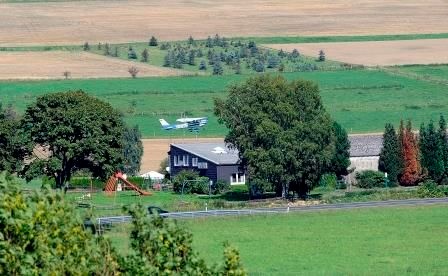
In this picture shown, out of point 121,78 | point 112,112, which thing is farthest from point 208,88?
point 112,112

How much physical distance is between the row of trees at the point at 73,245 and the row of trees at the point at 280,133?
52.1m

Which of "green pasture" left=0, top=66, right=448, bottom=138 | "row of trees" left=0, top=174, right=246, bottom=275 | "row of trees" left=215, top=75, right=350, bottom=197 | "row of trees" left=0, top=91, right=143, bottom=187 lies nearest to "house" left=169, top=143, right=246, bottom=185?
"row of trees" left=215, top=75, right=350, bottom=197

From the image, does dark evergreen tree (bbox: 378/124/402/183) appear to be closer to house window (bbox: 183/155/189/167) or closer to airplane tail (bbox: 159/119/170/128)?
house window (bbox: 183/155/189/167)

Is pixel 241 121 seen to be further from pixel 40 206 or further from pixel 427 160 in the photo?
pixel 40 206

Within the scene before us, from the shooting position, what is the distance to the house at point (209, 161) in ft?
279

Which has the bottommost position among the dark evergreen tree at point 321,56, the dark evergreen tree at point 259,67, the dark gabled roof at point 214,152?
the dark gabled roof at point 214,152

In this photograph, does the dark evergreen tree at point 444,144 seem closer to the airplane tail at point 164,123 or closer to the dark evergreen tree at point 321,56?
the airplane tail at point 164,123

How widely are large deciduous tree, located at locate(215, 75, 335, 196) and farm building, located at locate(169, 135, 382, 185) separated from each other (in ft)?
21.7

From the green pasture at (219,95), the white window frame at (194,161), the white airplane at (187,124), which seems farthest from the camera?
the green pasture at (219,95)

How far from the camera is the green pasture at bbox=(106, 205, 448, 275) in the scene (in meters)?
40.3

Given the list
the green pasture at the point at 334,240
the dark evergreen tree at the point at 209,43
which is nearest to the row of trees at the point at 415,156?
the green pasture at the point at 334,240

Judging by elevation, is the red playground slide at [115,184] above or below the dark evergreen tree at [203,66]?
below

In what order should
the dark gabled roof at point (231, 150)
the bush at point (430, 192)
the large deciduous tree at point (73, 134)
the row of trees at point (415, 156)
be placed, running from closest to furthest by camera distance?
the large deciduous tree at point (73, 134)
the bush at point (430, 192)
the row of trees at point (415, 156)
the dark gabled roof at point (231, 150)

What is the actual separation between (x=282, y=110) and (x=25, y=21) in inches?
3135
